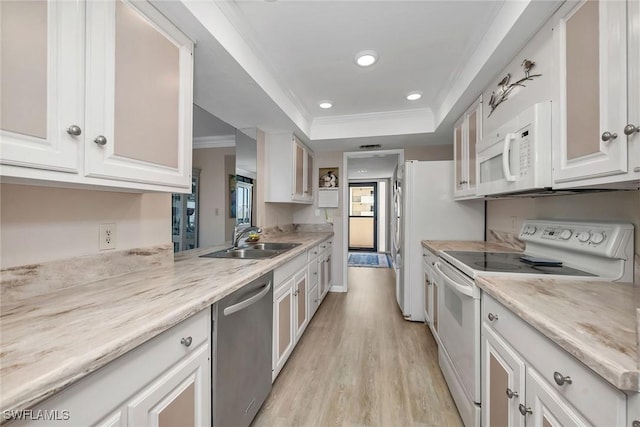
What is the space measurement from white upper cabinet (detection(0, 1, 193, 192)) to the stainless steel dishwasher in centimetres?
65

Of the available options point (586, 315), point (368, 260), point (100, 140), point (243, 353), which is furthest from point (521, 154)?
point (368, 260)

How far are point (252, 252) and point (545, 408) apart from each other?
1.85 metres

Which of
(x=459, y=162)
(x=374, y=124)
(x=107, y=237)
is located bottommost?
(x=107, y=237)

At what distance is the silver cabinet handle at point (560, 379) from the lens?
709mm

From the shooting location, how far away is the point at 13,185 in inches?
35.7

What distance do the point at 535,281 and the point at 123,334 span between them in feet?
5.20

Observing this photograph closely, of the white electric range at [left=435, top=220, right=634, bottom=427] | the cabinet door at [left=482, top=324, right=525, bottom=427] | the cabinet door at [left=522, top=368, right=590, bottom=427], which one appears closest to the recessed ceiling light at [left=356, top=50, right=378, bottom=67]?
the white electric range at [left=435, top=220, right=634, bottom=427]

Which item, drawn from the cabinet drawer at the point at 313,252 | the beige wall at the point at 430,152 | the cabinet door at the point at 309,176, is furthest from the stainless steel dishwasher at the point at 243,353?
the beige wall at the point at 430,152

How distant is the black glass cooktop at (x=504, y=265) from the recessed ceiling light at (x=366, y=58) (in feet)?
5.17

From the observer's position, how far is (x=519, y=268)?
139 cm

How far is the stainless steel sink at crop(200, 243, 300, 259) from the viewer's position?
6.23 feet

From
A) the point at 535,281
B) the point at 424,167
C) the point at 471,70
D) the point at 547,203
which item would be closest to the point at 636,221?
the point at 535,281

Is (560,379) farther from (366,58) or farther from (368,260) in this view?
(368,260)

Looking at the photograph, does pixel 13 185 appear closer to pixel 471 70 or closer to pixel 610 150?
pixel 610 150
